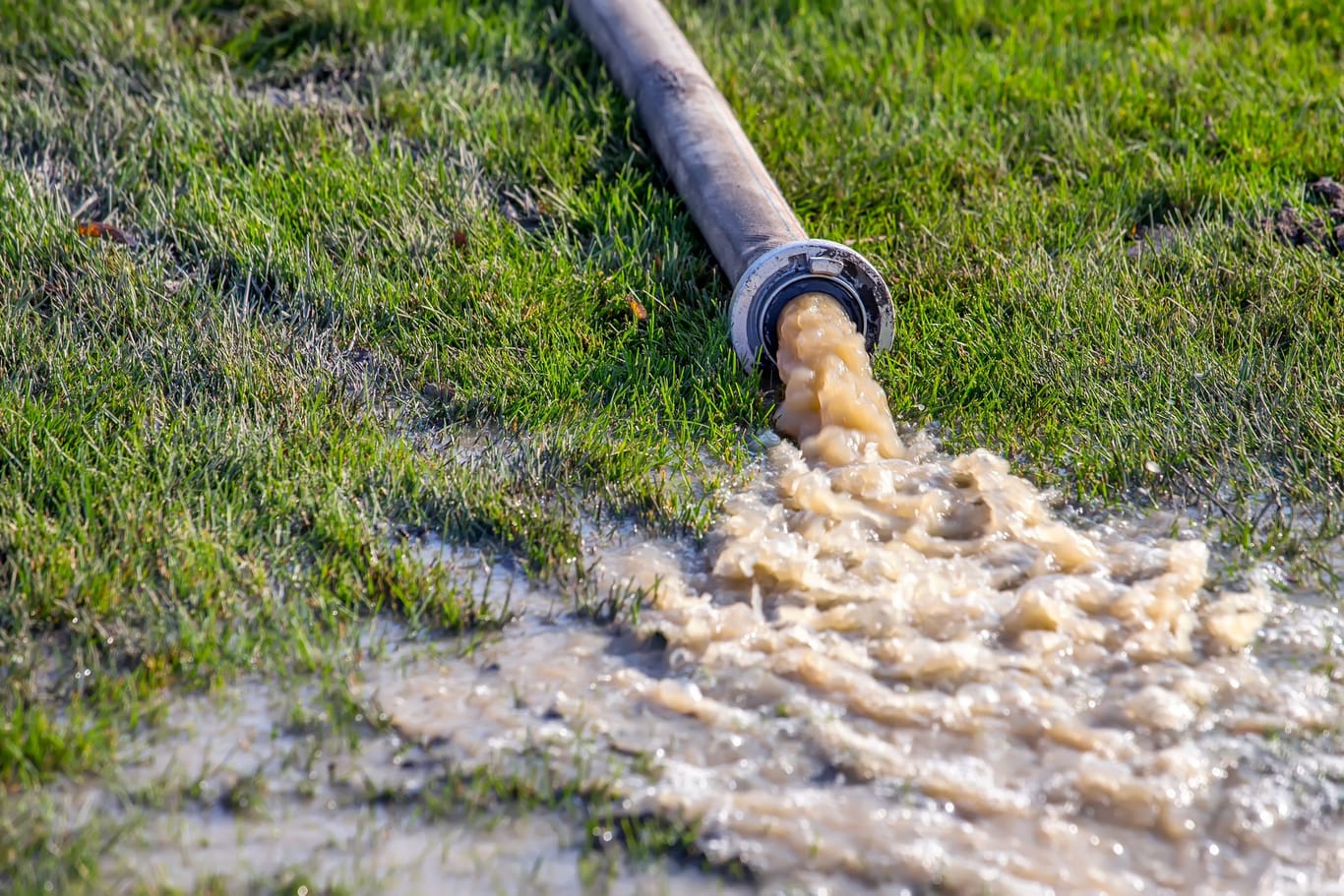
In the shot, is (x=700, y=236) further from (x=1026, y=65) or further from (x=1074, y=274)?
(x=1026, y=65)

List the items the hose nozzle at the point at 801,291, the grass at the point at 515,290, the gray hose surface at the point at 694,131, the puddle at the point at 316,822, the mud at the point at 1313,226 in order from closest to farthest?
the puddle at the point at 316,822, the grass at the point at 515,290, the hose nozzle at the point at 801,291, the gray hose surface at the point at 694,131, the mud at the point at 1313,226

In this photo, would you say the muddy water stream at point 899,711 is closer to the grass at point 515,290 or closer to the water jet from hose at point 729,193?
the grass at point 515,290

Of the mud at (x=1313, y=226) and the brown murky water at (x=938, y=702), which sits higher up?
the mud at (x=1313, y=226)

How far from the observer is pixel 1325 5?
575 centimetres

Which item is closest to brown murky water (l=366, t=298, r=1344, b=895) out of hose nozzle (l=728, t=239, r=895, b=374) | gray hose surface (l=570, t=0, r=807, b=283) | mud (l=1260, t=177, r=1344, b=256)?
hose nozzle (l=728, t=239, r=895, b=374)

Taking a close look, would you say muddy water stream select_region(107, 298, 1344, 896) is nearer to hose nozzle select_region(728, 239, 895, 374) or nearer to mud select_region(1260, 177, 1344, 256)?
hose nozzle select_region(728, 239, 895, 374)

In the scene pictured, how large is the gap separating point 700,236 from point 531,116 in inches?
36.4

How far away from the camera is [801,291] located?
3.75 m

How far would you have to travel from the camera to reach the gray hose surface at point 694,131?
400 centimetres

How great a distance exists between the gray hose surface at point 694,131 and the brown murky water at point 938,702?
97cm

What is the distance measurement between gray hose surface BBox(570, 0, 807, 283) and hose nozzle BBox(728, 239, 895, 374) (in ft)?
0.34

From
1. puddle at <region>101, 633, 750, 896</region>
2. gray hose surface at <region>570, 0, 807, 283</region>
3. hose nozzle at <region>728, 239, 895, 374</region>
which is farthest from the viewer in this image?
gray hose surface at <region>570, 0, 807, 283</region>

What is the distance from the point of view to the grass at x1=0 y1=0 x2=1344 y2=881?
3.02 m

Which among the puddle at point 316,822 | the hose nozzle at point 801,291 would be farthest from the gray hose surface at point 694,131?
the puddle at point 316,822
